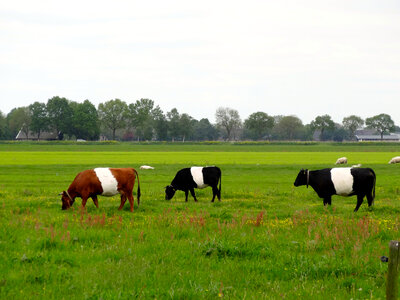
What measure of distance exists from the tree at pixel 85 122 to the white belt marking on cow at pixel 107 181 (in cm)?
14610

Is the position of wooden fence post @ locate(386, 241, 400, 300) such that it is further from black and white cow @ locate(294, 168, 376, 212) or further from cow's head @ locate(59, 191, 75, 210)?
cow's head @ locate(59, 191, 75, 210)

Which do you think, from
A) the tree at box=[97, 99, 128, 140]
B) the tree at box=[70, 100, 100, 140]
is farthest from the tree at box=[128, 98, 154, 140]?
the tree at box=[70, 100, 100, 140]

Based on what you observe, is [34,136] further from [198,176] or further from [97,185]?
→ [97,185]

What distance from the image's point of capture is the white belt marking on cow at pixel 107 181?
1644 centimetres

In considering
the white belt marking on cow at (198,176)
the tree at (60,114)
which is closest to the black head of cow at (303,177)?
the white belt marking on cow at (198,176)

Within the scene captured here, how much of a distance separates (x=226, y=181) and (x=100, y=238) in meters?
21.0

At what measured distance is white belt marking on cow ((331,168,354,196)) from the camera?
17594 mm

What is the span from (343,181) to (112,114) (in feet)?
577

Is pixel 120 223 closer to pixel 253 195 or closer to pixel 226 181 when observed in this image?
pixel 253 195

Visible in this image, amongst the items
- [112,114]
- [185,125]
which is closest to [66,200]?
[185,125]

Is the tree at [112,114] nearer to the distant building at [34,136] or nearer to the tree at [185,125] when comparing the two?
the distant building at [34,136]

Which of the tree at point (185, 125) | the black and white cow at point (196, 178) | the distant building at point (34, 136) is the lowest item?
the black and white cow at point (196, 178)

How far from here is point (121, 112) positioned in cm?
18900

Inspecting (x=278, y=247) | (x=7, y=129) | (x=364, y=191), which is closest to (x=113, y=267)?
(x=278, y=247)
